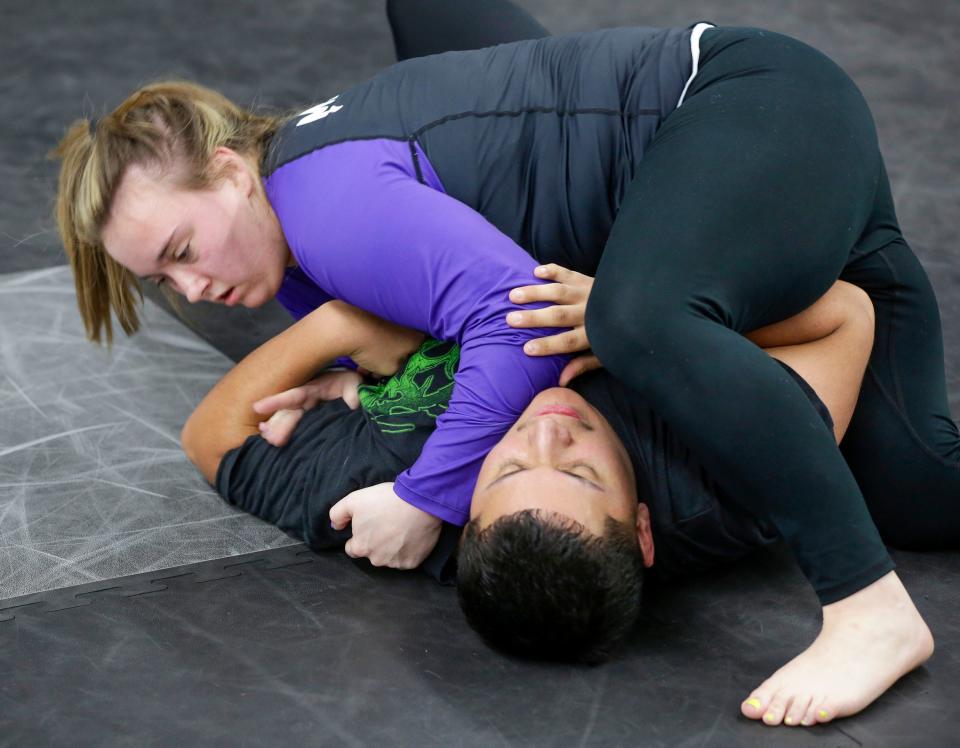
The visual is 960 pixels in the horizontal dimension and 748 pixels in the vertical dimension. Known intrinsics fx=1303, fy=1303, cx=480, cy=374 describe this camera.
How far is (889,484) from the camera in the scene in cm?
224

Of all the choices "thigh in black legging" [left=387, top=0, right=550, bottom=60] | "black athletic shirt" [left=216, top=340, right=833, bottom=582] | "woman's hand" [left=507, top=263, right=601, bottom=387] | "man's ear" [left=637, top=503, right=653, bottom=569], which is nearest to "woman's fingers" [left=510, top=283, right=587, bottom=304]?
"woman's hand" [left=507, top=263, right=601, bottom=387]

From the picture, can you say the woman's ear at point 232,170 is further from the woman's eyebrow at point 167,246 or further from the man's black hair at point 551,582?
the man's black hair at point 551,582

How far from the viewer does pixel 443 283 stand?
6.69 ft

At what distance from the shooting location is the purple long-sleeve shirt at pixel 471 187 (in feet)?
6.69

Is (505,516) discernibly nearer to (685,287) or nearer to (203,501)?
(685,287)

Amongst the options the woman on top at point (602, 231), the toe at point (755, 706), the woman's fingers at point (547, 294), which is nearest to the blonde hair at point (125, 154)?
the woman on top at point (602, 231)

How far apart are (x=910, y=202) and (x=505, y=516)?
7.30 ft

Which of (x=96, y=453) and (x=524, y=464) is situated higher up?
(x=524, y=464)

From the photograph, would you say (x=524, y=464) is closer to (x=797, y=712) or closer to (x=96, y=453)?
(x=797, y=712)

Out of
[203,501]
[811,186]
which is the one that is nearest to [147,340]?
[203,501]

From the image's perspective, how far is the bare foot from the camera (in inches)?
69.7

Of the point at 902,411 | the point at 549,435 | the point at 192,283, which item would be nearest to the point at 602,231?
the point at 549,435

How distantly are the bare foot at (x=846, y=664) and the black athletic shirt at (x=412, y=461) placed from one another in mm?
203

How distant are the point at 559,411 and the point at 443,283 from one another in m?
0.28
